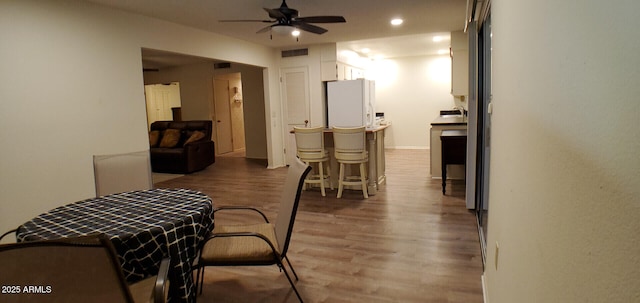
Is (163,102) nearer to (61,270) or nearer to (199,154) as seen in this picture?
(199,154)

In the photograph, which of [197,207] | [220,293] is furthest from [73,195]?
[197,207]

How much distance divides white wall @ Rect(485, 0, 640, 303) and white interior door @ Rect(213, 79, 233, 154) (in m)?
8.75

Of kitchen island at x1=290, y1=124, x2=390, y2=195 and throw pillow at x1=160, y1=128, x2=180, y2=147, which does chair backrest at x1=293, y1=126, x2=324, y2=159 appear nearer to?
kitchen island at x1=290, y1=124, x2=390, y2=195

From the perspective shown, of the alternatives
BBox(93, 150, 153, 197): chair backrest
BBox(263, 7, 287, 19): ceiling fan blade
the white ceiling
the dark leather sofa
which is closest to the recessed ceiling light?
the white ceiling

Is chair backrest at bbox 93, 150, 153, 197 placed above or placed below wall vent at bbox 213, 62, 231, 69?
below

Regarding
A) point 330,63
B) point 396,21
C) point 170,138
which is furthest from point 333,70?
point 170,138

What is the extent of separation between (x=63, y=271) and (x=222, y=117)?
878cm

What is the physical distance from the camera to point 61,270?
3.70 ft

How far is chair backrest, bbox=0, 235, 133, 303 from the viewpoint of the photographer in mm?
1081

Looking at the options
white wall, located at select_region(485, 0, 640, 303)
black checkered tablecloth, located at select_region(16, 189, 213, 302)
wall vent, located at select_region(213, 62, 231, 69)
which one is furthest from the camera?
wall vent, located at select_region(213, 62, 231, 69)

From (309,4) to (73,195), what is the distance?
3356 mm

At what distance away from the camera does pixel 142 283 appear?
1.73m

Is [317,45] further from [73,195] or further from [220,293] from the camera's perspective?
[220,293]

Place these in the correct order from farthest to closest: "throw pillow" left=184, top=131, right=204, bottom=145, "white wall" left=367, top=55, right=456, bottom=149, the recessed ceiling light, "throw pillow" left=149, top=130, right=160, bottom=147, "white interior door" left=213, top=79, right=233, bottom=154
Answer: "white interior door" left=213, top=79, right=233, bottom=154 < "white wall" left=367, top=55, right=456, bottom=149 < "throw pillow" left=149, top=130, right=160, bottom=147 < "throw pillow" left=184, top=131, right=204, bottom=145 < the recessed ceiling light
